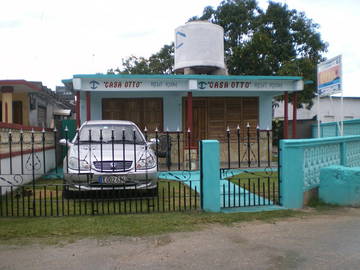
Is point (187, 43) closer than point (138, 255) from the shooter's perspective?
No

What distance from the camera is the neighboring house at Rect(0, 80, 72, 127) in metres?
12.3

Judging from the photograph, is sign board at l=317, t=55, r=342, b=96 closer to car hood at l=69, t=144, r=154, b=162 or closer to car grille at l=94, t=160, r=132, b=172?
car hood at l=69, t=144, r=154, b=162

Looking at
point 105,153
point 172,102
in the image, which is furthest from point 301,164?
point 172,102

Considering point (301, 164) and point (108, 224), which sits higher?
point (301, 164)

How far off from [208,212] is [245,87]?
695 cm

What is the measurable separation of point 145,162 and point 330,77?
5461 millimetres

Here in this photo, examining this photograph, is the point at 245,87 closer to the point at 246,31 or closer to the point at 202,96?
the point at 202,96

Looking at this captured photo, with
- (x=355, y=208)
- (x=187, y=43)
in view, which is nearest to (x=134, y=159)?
(x=355, y=208)

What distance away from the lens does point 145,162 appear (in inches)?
257

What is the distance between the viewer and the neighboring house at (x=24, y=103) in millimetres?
12258

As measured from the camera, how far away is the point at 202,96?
1319 cm

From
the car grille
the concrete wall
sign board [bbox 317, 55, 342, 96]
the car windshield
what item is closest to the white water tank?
sign board [bbox 317, 55, 342, 96]

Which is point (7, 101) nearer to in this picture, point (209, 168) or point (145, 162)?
point (145, 162)

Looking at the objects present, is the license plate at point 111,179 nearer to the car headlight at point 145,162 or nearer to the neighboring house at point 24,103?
the car headlight at point 145,162
